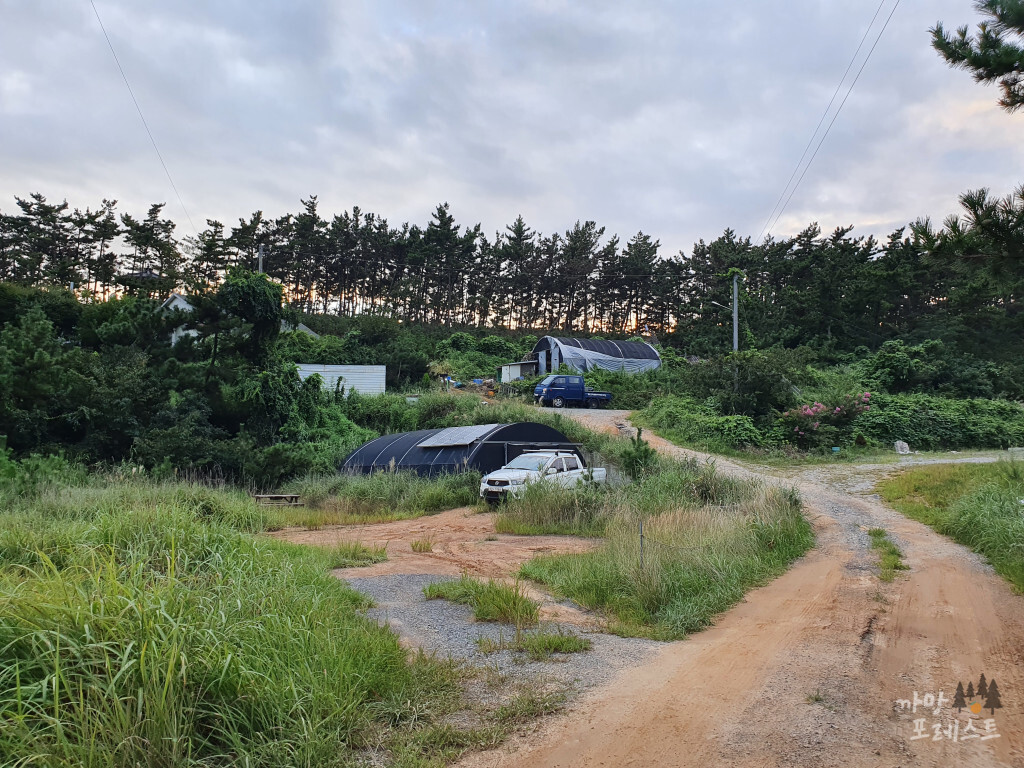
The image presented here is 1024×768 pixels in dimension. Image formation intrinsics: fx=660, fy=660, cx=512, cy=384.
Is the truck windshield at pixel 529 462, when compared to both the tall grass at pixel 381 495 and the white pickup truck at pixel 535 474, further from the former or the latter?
the tall grass at pixel 381 495

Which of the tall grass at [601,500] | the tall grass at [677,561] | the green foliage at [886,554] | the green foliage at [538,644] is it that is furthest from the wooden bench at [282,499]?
the green foliage at [886,554]

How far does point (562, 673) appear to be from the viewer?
17.5 ft

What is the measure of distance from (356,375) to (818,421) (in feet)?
71.6

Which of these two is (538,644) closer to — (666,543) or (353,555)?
(666,543)

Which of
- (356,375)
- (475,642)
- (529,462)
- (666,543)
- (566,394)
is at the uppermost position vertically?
(356,375)

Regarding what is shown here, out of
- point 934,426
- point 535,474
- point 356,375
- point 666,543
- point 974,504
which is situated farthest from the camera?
point 356,375

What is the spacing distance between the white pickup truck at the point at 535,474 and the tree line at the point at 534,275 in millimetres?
22881

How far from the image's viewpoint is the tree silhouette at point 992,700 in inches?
180

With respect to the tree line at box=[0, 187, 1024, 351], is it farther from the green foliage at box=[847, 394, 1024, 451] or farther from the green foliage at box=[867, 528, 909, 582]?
the green foliage at box=[867, 528, 909, 582]

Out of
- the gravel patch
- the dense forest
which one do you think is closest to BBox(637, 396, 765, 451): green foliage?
the dense forest

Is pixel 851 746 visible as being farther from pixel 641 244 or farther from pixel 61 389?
pixel 641 244

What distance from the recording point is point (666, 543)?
30.4 feet

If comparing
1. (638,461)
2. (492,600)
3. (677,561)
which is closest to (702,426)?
(638,461)

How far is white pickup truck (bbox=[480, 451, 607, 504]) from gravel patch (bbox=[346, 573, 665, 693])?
7.79m
